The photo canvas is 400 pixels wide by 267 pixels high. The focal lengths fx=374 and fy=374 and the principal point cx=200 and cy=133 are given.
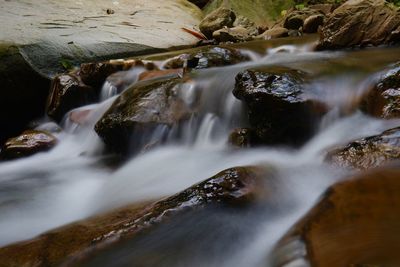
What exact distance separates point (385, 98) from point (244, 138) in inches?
60.4

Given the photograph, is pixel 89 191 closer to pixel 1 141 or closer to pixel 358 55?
pixel 1 141

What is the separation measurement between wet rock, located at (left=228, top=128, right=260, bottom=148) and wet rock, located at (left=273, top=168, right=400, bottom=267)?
151 centimetres

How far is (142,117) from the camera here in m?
4.83

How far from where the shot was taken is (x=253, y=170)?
308cm

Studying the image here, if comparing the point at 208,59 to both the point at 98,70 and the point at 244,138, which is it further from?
the point at 244,138

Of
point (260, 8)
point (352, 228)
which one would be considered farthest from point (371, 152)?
point (260, 8)

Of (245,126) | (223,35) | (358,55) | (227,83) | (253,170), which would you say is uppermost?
(223,35)

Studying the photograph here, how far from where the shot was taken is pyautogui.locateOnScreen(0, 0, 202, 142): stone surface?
21.4 ft

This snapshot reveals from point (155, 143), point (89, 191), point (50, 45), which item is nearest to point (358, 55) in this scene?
point (155, 143)

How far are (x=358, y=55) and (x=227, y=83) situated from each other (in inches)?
84.2

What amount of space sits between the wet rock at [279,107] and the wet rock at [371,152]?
81 cm

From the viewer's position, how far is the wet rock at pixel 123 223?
2.45m

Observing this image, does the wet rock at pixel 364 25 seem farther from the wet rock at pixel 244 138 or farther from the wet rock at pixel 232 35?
the wet rock at pixel 244 138

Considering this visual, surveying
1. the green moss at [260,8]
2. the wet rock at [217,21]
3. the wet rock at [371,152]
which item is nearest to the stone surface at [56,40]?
the wet rock at [217,21]
